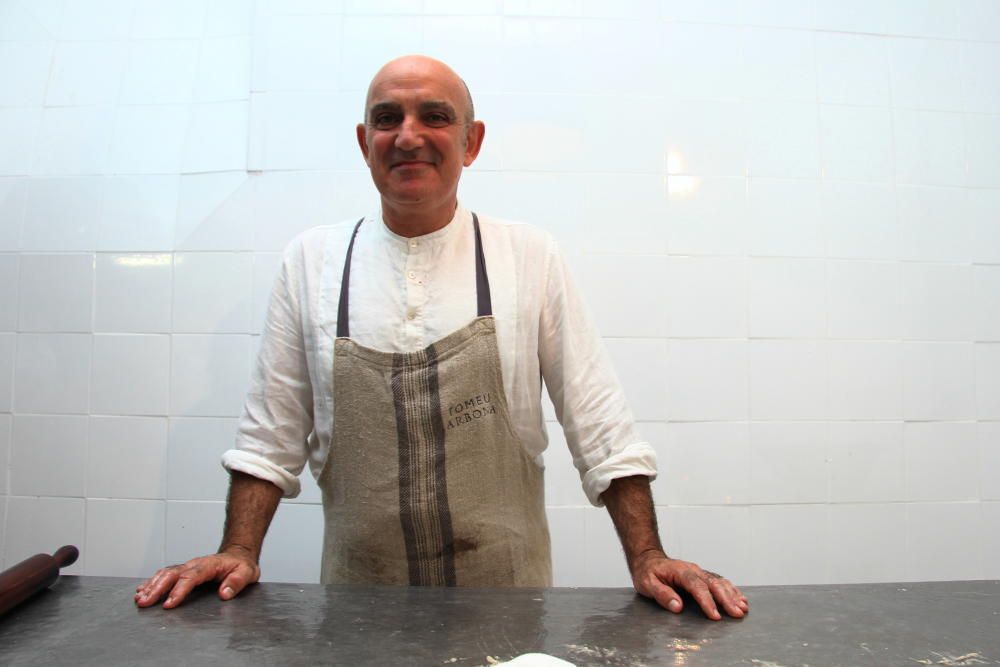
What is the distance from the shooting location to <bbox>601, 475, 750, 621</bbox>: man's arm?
3.06 feet

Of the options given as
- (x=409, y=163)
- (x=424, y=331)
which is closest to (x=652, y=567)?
(x=424, y=331)

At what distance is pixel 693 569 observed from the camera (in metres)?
0.99

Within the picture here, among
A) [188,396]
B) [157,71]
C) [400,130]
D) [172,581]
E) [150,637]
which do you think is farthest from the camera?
[157,71]

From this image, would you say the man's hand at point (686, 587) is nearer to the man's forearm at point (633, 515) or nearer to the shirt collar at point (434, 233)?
the man's forearm at point (633, 515)

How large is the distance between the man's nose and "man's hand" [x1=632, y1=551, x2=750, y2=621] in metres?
0.79

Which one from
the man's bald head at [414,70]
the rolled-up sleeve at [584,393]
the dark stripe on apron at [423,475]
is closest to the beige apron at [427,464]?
the dark stripe on apron at [423,475]

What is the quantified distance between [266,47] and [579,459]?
149 cm

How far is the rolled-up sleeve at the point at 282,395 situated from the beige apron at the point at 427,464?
9 centimetres

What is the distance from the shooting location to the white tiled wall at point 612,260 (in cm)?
192

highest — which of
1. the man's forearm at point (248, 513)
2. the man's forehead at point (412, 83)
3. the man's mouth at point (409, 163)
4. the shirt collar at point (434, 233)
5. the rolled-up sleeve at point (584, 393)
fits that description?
the man's forehead at point (412, 83)

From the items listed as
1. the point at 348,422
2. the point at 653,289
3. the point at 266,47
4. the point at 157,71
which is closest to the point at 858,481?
the point at 653,289

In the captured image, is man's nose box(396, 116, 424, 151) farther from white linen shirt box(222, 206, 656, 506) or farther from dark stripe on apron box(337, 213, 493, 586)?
dark stripe on apron box(337, 213, 493, 586)

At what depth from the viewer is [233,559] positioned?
41.8 inches

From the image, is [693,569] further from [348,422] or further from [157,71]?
[157,71]
